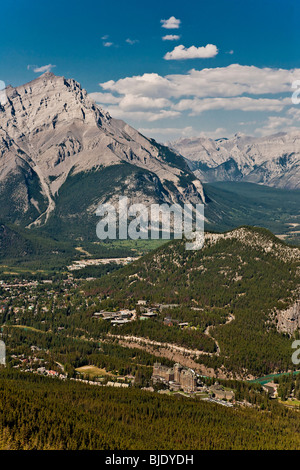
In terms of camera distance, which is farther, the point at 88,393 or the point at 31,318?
the point at 31,318

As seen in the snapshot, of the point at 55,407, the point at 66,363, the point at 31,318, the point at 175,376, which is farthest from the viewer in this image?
the point at 31,318

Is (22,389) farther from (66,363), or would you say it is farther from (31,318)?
(31,318)

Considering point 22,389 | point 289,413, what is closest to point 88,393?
point 22,389

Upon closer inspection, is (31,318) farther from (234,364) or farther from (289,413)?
(289,413)

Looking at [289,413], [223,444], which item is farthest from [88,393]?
[289,413]
